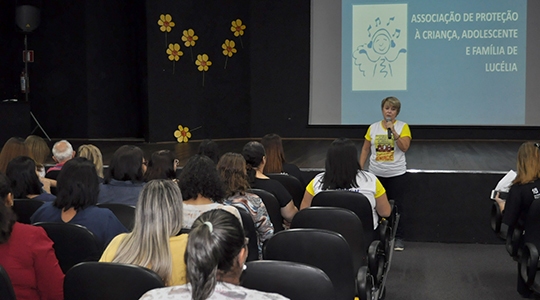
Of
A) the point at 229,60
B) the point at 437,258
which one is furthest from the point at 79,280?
the point at 229,60

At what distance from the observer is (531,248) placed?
340 cm

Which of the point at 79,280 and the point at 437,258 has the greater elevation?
the point at 79,280

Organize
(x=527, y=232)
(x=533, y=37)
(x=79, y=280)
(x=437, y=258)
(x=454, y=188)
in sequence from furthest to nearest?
(x=533, y=37)
(x=454, y=188)
(x=437, y=258)
(x=527, y=232)
(x=79, y=280)

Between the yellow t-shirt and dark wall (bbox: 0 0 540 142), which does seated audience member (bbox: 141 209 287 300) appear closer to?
the yellow t-shirt

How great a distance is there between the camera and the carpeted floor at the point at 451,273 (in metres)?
4.21

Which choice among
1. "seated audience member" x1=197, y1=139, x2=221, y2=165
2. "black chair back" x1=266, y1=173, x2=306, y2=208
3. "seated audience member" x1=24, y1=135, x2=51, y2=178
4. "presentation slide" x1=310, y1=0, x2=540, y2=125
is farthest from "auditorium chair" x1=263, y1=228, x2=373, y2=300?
"presentation slide" x1=310, y1=0, x2=540, y2=125

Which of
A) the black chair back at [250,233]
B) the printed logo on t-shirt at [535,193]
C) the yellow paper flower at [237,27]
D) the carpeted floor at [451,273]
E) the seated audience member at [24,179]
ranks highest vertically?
the yellow paper flower at [237,27]

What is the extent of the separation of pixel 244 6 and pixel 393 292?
24.3 feet

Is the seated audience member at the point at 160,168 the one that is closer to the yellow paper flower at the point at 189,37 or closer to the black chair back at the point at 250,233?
the black chair back at the point at 250,233

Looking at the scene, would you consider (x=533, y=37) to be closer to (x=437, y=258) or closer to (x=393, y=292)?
(x=437, y=258)

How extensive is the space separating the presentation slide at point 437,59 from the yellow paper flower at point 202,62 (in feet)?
6.88

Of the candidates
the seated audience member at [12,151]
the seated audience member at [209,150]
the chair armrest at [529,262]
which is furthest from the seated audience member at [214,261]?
the seated audience member at [12,151]

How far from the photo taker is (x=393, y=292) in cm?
427

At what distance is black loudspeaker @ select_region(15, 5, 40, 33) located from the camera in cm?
997
